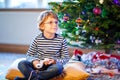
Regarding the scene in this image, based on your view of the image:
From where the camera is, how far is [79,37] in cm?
256

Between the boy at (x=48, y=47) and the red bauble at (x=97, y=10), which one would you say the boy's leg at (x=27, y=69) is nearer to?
the boy at (x=48, y=47)

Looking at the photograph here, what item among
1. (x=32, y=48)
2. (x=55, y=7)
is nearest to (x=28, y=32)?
(x=55, y=7)

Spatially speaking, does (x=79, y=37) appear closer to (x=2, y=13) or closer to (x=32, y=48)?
(x=32, y=48)

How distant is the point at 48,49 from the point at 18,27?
1.50 metres

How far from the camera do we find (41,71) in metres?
1.91

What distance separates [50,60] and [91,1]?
771mm

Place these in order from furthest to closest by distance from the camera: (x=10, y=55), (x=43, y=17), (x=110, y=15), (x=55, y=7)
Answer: (x=10, y=55) → (x=55, y=7) → (x=110, y=15) → (x=43, y=17)

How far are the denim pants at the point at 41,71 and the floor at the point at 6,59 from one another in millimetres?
486

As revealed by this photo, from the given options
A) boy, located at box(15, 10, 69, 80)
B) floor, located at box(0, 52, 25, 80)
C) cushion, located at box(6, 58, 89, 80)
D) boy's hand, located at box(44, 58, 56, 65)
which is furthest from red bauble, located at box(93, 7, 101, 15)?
floor, located at box(0, 52, 25, 80)

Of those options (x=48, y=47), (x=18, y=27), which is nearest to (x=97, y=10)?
(x=48, y=47)

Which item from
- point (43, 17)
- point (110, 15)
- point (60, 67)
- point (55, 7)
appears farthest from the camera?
point (55, 7)

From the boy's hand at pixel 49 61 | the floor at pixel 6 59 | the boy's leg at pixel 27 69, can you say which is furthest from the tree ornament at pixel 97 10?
the floor at pixel 6 59

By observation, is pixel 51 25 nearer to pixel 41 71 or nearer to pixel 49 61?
pixel 49 61

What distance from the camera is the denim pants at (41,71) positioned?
1.88 metres
